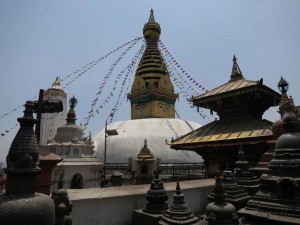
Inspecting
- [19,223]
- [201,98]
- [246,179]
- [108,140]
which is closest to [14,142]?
[19,223]

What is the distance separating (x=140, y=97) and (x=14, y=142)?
27453 mm

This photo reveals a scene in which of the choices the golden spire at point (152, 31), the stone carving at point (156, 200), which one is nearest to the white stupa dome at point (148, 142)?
the golden spire at point (152, 31)

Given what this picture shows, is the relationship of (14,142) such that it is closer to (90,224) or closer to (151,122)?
(90,224)

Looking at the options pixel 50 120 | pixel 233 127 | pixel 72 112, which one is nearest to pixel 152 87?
pixel 50 120

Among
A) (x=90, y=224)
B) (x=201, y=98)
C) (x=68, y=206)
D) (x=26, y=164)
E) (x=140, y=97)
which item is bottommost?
(x=90, y=224)

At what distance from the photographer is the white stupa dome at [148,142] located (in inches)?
852

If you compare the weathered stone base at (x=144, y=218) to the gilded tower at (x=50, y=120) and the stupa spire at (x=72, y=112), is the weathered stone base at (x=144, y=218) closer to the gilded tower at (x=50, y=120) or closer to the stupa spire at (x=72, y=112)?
the stupa spire at (x=72, y=112)

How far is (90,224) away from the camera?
14.7 feet

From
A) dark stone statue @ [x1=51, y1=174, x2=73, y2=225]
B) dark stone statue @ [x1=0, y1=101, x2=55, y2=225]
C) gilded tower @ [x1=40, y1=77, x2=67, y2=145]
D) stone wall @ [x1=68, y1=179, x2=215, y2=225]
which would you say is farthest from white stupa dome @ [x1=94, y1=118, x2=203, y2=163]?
dark stone statue @ [x1=0, y1=101, x2=55, y2=225]

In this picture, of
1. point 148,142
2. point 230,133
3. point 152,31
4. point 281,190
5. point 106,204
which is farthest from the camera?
point 152,31

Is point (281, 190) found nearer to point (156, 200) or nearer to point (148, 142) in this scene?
point (156, 200)

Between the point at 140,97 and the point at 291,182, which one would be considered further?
the point at 140,97

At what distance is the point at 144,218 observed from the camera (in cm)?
480

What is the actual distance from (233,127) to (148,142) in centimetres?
1275
